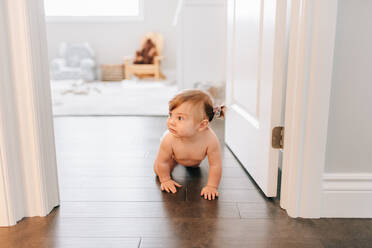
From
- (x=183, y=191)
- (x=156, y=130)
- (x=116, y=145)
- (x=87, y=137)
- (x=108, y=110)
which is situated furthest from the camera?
(x=108, y=110)

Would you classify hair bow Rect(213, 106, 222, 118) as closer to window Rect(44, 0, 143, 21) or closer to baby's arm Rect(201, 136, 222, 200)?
baby's arm Rect(201, 136, 222, 200)

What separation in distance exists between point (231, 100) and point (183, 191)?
0.69m

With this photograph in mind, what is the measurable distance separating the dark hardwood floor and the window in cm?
526

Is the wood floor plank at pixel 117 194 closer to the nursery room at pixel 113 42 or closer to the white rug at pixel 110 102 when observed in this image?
the white rug at pixel 110 102

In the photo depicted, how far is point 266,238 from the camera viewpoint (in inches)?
38.2

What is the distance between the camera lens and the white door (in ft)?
3.76

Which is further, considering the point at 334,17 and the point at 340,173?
the point at 340,173

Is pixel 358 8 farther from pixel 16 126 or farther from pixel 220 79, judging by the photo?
pixel 220 79

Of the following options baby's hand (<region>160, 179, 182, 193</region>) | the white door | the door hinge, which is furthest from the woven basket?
the door hinge

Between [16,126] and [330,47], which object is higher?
[330,47]

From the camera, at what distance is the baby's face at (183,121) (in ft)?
3.99

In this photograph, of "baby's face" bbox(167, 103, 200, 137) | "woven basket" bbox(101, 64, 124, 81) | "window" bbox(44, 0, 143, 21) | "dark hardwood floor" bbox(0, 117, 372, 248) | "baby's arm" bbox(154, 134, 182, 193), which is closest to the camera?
"dark hardwood floor" bbox(0, 117, 372, 248)

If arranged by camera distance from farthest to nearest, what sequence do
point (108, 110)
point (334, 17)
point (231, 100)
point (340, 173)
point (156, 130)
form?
point (108, 110), point (156, 130), point (231, 100), point (340, 173), point (334, 17)

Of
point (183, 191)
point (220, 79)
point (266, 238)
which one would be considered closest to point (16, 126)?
point (183, 191)
